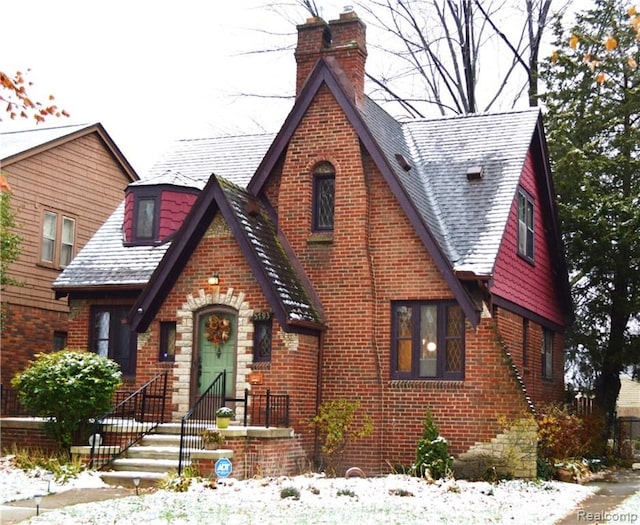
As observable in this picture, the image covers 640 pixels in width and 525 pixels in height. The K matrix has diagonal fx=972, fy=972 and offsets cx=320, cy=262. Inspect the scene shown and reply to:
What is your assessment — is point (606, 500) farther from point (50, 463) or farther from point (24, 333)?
point (24, 333)

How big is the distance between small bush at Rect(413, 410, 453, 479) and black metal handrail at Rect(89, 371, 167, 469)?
4.95m

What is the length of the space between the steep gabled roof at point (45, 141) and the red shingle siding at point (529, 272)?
1328cm

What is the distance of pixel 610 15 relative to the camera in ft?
92.2

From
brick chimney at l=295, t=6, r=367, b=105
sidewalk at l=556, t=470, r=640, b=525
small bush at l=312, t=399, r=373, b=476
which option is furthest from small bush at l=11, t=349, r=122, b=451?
sidewalk at l=556, t=470, r=640, b=525

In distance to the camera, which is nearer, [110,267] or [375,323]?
[375,323]

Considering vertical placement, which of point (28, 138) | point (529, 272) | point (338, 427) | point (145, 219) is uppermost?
point (28, 138)

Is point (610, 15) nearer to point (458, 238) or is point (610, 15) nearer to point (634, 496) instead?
point (458, 238)

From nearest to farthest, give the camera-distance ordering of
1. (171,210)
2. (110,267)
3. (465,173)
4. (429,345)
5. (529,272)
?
1. (429,345)
2. (465,173)
3. (110,267)
4. (529,272)
5. (171,210)

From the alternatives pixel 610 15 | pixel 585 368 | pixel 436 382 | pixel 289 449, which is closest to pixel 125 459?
pixel 289 449

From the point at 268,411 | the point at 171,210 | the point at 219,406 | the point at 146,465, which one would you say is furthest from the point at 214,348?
the point at 171,210

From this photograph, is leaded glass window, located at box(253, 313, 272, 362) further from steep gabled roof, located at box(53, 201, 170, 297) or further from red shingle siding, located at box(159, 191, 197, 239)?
red shingle siding, located at box(159, 191, 197, 239)

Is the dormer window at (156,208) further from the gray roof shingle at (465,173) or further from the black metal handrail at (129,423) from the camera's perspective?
the gray roof shingle at (465,173)

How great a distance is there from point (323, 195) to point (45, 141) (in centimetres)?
1044

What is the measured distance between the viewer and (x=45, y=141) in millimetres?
27203
